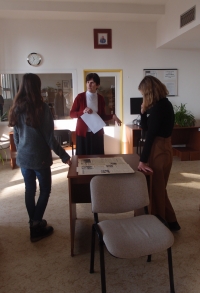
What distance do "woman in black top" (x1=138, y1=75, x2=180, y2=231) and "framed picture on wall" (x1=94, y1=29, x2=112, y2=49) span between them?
3.39 metres

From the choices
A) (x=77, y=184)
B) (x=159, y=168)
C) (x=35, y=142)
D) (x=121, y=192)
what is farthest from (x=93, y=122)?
(x=121, y=192)

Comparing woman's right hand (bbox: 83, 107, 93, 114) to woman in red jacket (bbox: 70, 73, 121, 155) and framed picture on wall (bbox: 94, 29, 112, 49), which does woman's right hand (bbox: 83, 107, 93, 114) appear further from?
framed picture on wall (bbox: 94, 29, 112, 49)

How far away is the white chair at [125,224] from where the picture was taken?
55.3 inches

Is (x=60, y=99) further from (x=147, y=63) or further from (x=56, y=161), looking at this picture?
(x=147, y=63)

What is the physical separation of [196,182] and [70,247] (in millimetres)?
2343

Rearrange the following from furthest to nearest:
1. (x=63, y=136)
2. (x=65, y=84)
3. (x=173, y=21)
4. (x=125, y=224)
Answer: (x=65, y=84)
(x=63, y=136)
(x=173, y=21)
(x=125, y=224)

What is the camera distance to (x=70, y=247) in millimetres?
2113

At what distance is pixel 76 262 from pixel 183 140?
4133 millimetres

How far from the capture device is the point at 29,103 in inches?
74.9

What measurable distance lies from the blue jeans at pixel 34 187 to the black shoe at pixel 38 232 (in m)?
0.07

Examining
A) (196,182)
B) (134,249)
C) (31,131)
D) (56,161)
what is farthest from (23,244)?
(56,161)

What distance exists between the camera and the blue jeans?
2084mm

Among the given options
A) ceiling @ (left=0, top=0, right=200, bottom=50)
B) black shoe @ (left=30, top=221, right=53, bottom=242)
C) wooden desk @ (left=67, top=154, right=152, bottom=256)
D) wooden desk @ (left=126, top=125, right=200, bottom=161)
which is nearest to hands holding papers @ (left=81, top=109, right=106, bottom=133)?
wooden desk @ (left=67, top=154, right=152, bottom=256)

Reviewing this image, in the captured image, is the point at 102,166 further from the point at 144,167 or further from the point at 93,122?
the point at 93,122
